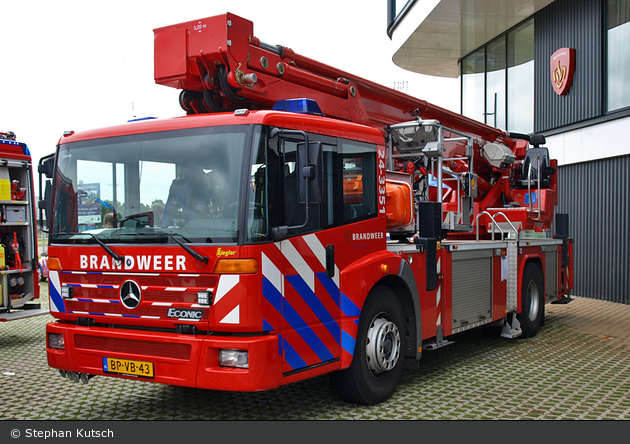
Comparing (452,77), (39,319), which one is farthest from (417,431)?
(452,77)

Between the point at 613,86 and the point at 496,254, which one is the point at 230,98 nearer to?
the point at 496,254

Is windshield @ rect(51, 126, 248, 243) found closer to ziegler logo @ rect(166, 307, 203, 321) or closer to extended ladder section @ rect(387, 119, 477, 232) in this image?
ziegler logo @ rect(166, 307, 203, 321)

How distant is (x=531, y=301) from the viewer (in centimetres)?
901

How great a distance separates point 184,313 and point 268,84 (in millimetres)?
2381

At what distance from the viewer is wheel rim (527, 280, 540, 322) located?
8.93 m

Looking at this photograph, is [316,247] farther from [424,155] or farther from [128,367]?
[424,155]

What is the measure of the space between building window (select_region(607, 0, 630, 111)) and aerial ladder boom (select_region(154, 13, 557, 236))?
187 inches

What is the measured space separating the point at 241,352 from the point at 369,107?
3.98 meters

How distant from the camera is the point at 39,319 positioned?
11.4 metres

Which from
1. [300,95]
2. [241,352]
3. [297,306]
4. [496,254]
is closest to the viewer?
[241,352]

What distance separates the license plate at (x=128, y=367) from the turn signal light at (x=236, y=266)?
973mm

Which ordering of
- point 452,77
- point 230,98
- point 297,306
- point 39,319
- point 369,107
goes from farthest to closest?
point 452,77, point 39,319, point 369,107, point 230,98, point 297,306

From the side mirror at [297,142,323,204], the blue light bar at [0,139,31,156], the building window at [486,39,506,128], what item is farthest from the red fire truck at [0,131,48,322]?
the building window at [486,39,506,128]

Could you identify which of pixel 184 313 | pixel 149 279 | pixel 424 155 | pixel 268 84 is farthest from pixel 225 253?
pixel 424 155
